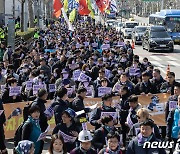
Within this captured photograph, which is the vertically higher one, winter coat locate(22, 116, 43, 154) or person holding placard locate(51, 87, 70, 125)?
person holding placard locate(51, 87, 70, 125)

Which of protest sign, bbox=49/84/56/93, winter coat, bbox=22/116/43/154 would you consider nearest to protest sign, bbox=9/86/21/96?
protest sign, bbox=49/84/56/93

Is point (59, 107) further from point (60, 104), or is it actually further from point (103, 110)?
point (103, 110)

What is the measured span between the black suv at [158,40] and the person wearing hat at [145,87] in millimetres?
22388

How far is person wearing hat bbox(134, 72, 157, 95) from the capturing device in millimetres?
11656

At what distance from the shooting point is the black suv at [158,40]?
112 feet

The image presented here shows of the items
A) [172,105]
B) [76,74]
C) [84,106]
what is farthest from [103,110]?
[76,74]

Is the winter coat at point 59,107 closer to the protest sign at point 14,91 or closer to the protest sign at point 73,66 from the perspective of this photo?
the protest sign at point 14,91

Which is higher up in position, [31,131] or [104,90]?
[104,90]

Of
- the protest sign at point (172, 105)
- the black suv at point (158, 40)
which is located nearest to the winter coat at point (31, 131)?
the protest sign at point (172, 105)

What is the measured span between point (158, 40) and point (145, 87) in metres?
22.7

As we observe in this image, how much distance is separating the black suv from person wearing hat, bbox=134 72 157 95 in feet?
73.5

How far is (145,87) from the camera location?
463 inches

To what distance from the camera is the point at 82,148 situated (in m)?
6.86

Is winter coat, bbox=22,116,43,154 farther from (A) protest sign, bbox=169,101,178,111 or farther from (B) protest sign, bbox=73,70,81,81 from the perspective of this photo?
(B) protest sign, bbox=73,70,81,81
